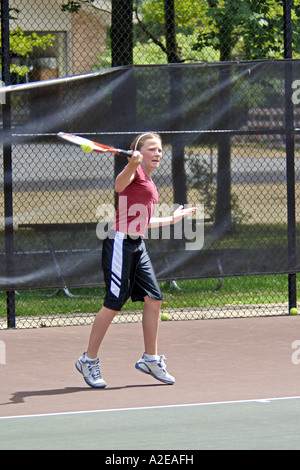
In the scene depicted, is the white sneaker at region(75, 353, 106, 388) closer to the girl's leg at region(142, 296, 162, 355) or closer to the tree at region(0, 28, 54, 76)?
the girl's leg at region(142, 296, 162, 355)

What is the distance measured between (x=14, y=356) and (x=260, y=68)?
3.96m

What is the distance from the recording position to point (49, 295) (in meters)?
11.2

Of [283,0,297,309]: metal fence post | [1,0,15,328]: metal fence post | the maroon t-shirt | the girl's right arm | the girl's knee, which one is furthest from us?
[283,0,297,309]: metal fence post

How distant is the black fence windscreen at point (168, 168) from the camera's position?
31.0 feet

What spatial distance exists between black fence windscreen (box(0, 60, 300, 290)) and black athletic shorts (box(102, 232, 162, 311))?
251 centimetres

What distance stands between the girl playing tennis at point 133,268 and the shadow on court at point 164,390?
165 millimetres

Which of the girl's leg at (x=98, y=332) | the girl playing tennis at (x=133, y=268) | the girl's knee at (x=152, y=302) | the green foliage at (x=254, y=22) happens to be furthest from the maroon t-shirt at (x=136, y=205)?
the green foliage at (x=254, y=22)

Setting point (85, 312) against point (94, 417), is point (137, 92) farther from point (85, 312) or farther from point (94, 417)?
point (94, 417)

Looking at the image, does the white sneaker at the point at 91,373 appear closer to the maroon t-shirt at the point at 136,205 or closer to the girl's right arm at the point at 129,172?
the maroon t-shirt at the point at 136,205

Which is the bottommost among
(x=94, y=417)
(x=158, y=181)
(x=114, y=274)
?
(x=94, y=417)

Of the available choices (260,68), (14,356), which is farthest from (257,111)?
(14,356)

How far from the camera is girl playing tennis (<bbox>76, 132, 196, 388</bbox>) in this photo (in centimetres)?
691

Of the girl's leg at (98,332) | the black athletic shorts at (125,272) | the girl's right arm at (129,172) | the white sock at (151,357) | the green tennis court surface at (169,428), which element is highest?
the girl's right arm at (129,172)

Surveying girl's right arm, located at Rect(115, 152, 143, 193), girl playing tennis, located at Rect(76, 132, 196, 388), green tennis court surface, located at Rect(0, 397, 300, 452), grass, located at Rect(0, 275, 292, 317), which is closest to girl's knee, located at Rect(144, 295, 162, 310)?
girl playing tennis, located at Rect(76, 132, 196, 388)
